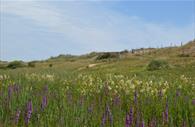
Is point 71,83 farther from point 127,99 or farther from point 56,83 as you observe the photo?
point 127,99

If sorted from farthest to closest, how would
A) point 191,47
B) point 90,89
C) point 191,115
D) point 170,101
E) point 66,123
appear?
1. point 191,47
2. point 90,89
3. point 170,101
4. point 191,115
5. point 66,123

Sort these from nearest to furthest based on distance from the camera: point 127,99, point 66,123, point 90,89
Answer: point 66,123 → point 127,99 → point 90,89

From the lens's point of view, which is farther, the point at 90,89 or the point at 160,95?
the point at 90,89

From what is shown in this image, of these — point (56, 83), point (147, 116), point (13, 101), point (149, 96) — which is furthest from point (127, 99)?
point (56, 83)

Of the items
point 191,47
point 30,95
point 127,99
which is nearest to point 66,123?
point 30,95

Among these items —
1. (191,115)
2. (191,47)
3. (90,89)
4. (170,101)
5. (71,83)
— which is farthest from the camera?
(191,47)

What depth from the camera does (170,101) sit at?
A: 8.77 meters

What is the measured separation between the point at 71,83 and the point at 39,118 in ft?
20.2

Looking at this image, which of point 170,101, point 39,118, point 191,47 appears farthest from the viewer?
point 191,47

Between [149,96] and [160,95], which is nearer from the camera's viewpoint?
[160,95]

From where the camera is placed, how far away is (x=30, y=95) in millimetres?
8859

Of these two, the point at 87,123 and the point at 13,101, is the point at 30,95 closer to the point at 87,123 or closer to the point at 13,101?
the point at 13,101

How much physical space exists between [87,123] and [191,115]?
1.96 metres

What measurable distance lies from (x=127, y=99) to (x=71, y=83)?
149 inches
